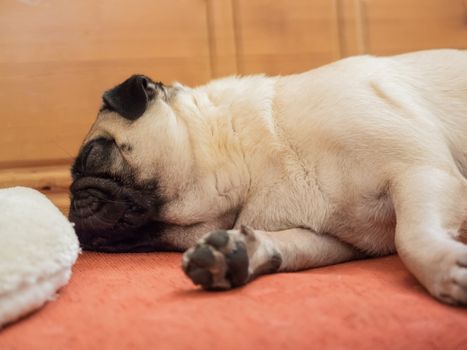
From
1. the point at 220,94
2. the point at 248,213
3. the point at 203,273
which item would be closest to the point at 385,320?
the point at 203,273

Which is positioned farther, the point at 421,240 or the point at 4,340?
the point at 421,240

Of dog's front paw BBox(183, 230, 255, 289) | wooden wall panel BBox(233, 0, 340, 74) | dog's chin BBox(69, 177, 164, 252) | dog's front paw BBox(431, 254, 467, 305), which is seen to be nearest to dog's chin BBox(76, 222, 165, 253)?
dog's chin BBox(69, 177, 164, 252)

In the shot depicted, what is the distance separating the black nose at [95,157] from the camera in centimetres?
196

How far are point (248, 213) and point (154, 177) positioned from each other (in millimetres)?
313

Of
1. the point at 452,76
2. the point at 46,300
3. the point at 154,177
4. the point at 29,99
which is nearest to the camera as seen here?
the point at 46,300

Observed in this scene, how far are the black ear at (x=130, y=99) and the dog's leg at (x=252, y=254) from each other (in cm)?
59

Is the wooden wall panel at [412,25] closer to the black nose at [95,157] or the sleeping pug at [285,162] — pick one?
the sleeping pug at [285,162]

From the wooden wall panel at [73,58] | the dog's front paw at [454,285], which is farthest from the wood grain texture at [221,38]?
the dog's front paw at [454,285]

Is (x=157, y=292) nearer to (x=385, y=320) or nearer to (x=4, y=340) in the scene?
(x=4, y=340)

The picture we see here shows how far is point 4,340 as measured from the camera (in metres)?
1.22

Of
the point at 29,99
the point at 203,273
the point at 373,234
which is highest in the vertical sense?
the point at 29,99

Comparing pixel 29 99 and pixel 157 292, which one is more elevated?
pixel 29 99

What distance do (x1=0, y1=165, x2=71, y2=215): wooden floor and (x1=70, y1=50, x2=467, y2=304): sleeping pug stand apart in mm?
777

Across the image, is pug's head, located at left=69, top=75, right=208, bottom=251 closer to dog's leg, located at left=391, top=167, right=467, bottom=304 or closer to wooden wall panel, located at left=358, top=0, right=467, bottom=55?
dog's leg, located at left=391, top=167, right=467, bottom=304
